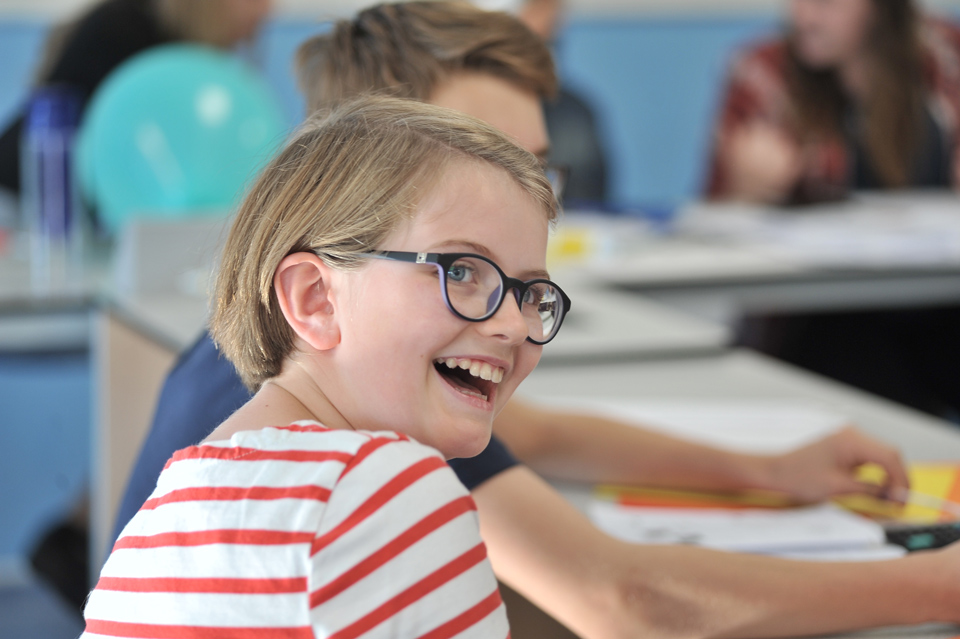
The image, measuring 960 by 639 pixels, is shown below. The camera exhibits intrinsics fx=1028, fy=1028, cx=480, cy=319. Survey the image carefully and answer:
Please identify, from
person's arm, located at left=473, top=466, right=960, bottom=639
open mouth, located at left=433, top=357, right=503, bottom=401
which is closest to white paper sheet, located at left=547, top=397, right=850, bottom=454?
person's arm, located at left=473, top=466, right=960, bottom=639

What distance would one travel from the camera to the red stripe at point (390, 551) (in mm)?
437

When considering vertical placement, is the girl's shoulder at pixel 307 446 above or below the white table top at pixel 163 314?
above

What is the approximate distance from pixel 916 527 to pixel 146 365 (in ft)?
3.32

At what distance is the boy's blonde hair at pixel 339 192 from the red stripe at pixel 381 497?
0.12 metres

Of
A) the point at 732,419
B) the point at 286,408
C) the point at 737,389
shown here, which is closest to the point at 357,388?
the point at 286,408

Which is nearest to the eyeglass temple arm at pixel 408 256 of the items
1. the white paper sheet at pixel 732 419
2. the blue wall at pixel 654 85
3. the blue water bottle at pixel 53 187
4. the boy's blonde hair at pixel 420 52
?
the boy's blonde hair at pixel 420 52

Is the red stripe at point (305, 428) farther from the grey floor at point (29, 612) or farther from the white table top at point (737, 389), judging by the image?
the grey floor at point (29, 612)

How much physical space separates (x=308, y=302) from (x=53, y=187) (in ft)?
4.69

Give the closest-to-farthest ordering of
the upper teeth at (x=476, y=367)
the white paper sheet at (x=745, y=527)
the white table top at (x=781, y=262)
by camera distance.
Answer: the upper teeth at (x=476, y=367) < the white paper sheet at (x=745, y=527) < the white table top at (x=781, y=262)

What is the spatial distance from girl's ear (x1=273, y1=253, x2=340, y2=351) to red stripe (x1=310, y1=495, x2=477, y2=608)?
0.41ft

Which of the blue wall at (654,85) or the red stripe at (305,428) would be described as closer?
the red stripe at (305,428)

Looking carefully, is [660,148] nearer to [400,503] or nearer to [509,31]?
[509,31]

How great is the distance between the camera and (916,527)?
87 cm

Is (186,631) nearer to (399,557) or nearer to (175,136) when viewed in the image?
(399,557)
